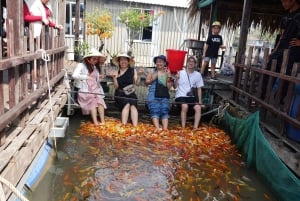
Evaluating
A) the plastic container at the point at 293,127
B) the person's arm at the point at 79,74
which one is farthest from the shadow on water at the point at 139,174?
the person's arm at the point at 79,74

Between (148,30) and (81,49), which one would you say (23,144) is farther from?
(148,30)

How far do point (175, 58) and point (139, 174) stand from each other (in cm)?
523

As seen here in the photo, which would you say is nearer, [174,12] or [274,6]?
[274,6]

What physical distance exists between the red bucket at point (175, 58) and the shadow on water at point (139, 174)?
371 centimetres

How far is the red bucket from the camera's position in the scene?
923 centimetres

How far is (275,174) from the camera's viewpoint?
4.24m

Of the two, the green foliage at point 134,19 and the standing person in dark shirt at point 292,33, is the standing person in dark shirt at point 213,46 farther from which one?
the green foliage at point 134,19

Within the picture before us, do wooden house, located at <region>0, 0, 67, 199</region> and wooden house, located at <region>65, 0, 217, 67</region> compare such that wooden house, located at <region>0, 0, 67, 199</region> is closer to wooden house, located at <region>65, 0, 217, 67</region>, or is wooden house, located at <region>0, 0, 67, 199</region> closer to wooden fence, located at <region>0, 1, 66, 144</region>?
wooden fence, located at <region>0, 1, 66, 144</region>

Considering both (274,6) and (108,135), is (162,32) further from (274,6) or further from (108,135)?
(108,135)

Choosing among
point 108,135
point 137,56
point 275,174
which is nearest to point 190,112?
point 108,135

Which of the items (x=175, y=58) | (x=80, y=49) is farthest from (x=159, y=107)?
(x=80, y=49)

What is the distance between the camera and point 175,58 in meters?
9.33

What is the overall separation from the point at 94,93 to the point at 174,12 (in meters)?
11.4

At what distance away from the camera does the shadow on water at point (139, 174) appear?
4234 mm
